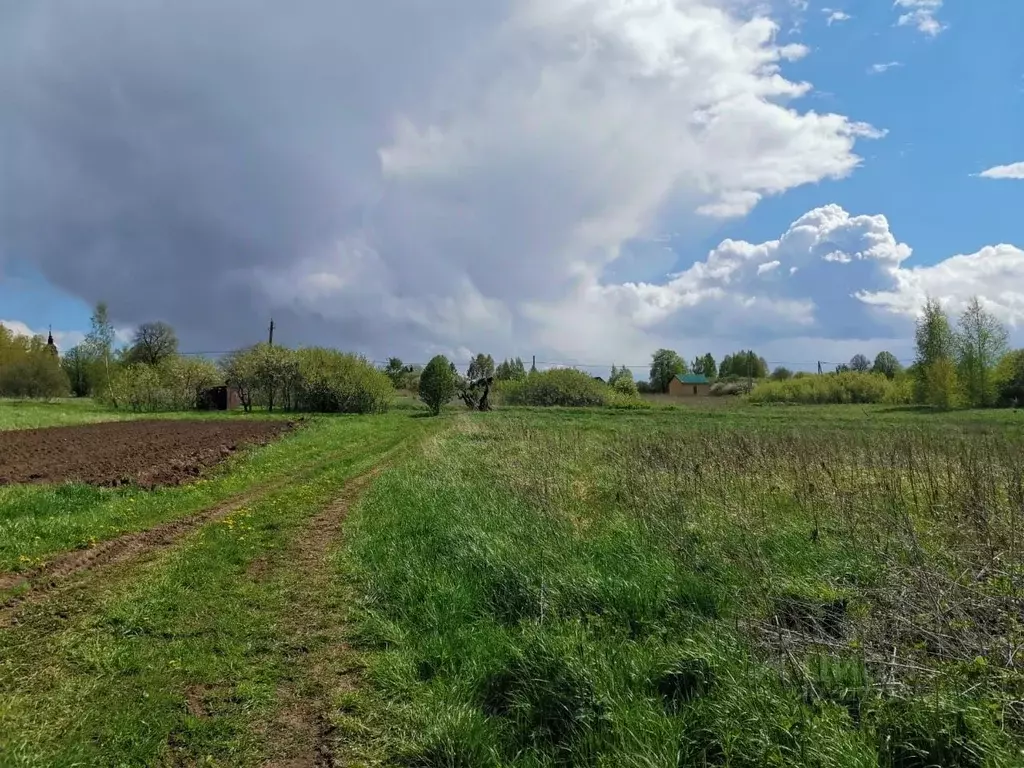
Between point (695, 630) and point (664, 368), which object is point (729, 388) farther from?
point (695, 630)

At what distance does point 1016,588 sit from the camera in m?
4.29

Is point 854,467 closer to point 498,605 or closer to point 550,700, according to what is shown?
point 498,605

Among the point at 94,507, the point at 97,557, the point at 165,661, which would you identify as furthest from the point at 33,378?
the point at 165,661

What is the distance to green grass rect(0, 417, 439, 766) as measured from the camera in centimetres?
360

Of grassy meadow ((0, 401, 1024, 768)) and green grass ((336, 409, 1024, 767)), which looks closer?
green grass ((336, 409, 1024, 767))

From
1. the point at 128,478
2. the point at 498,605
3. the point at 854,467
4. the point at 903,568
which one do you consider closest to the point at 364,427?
the point at 128,478

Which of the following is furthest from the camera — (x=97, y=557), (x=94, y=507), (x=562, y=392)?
(x=562, y=392)

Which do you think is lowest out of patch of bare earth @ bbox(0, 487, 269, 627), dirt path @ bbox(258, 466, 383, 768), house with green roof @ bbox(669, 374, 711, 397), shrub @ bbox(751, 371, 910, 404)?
dirt path @ bbox(258, 466, 383, 768)

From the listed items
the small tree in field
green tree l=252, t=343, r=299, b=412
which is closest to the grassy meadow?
the small tree in field

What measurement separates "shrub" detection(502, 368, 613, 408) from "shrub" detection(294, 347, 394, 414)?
1385 cm

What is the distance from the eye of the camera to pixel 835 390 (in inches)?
2437

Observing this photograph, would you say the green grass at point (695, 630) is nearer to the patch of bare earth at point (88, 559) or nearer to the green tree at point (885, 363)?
the patch of bare earth at point (88, 559)

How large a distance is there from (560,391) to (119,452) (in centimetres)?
4163

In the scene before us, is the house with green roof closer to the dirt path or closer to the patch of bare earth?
the patch of bare earth
